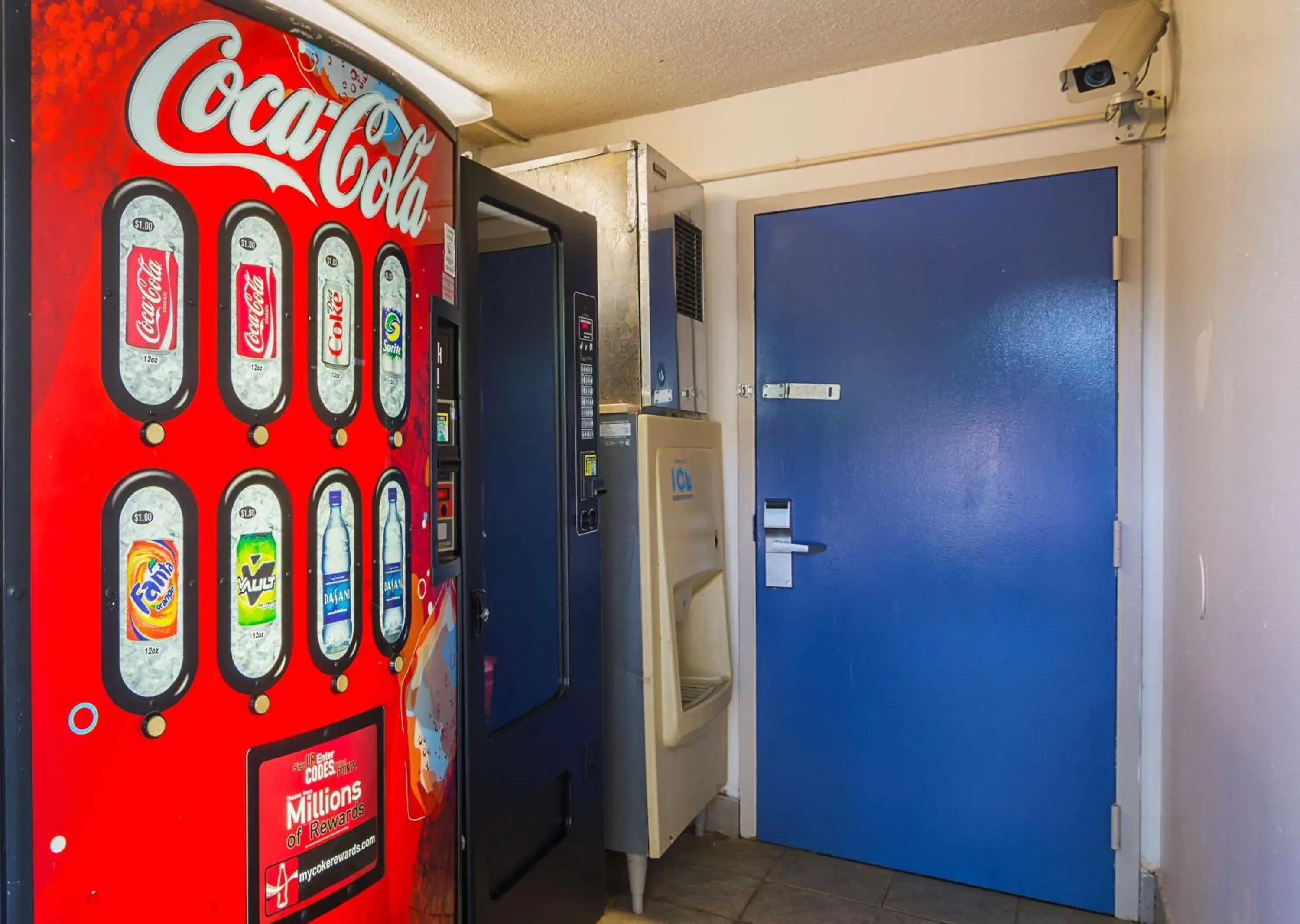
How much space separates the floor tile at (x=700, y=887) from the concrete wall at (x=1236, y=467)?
108 centimetres

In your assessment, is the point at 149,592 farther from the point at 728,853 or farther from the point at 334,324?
the point at 728,853

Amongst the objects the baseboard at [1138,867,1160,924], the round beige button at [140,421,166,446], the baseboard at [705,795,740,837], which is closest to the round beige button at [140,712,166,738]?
the round beige button at [140,421,166,446]

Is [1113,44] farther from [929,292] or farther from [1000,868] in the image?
[1000,868]

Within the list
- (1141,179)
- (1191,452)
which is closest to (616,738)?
(1191,452)

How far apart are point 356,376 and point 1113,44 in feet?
6.24

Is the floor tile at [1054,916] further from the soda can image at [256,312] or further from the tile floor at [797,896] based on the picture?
the soda can image at [256,312]

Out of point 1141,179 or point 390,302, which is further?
point 1141,179

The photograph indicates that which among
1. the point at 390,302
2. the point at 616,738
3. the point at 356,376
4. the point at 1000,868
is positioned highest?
the point at 390,302

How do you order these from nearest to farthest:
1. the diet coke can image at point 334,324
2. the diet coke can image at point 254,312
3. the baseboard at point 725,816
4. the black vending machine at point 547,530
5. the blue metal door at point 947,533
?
the diet coke can image at point 254,312
the diet coke can image at point 334,324
the black vending machine at point 547,530
the blue metal door at point 947,533
the baseboard at point 725,816

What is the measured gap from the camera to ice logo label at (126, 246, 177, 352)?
910 mm

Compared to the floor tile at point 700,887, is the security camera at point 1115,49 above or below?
above

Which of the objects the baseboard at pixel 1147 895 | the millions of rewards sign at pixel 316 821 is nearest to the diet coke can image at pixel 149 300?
the millions of rewards sign at pixel 316 821

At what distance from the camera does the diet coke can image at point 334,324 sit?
1124 millimetres

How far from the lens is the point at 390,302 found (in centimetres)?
126
